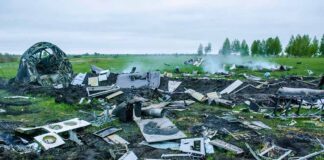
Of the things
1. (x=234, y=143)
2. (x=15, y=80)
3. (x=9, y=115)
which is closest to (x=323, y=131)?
(x=234, y=143)

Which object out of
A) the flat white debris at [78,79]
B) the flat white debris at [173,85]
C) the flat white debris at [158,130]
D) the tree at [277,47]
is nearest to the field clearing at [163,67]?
the flat white debris at [78,79]

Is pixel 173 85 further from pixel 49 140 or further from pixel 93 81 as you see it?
pixel 49 140

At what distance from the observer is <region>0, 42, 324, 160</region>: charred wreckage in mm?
8422

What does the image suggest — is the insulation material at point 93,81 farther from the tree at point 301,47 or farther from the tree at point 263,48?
the tree at point 263,48

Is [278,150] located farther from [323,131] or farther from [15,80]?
[15,80]

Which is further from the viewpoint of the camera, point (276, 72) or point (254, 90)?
point (276, 72)

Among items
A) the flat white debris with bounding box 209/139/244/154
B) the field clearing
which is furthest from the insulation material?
the flat white debris with bounding box 209/139/244/154

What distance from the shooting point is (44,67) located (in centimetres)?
2272

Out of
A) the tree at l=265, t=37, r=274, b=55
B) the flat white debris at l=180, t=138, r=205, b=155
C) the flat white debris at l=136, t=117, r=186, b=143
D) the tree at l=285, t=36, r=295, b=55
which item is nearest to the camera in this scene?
the flat white debris at l=180, t=138, r=205, b=155

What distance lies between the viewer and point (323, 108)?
Result: 13961 mm

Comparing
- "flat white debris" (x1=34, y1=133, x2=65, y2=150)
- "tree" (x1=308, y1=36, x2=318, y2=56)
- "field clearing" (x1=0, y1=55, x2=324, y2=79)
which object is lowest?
"flat white debris" (x1=34, y1=133, x2=65, y2=150)

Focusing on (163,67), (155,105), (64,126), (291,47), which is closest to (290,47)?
(291,47)

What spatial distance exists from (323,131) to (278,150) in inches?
119

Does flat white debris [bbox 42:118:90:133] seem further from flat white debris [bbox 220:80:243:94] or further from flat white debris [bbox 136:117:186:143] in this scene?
flat white debris [bbox 220:80:243:94]
